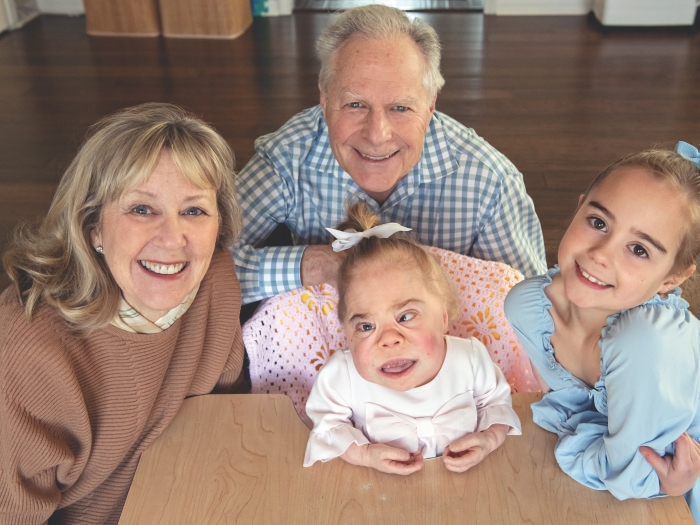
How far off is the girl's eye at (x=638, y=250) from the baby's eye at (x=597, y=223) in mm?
69

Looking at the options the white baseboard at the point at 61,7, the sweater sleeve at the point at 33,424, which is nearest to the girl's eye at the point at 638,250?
the sweater sleeve at the point at 33,424

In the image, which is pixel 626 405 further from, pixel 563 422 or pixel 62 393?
pixel 62 393

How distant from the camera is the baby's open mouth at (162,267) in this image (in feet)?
5.23

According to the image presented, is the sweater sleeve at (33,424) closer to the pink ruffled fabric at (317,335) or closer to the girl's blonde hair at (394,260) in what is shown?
the pink ruffled fabric at (317,335)

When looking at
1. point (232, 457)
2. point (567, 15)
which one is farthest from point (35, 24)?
point (232, 457)

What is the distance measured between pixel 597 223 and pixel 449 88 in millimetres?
3602

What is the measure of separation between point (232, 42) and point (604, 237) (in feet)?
16.1

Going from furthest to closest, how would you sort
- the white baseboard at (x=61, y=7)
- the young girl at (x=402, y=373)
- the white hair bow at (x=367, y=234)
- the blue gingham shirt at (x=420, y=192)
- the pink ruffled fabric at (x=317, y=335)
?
the white baseboard at (x=61, y=7) < the blue gingham shirt at (x=420, y=192) < the pink ruffled fabric at (x=317, y=335) < the white hair bow at (x=367, y=234) < the young girl at (x=402, y=373)

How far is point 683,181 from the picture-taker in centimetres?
136

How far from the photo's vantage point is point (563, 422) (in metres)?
1.59

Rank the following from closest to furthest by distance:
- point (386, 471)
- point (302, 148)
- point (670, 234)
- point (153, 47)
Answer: point (670, 234) → point (386, 471) → point (302, 148) → point (153, 47)

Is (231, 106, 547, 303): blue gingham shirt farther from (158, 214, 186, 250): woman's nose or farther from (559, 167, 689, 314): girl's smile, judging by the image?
(559, 167, 689, 314): girl's smile

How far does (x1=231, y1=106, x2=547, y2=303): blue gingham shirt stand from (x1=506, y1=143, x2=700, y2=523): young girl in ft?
2.45

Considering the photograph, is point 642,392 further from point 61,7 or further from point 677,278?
point 61,7
